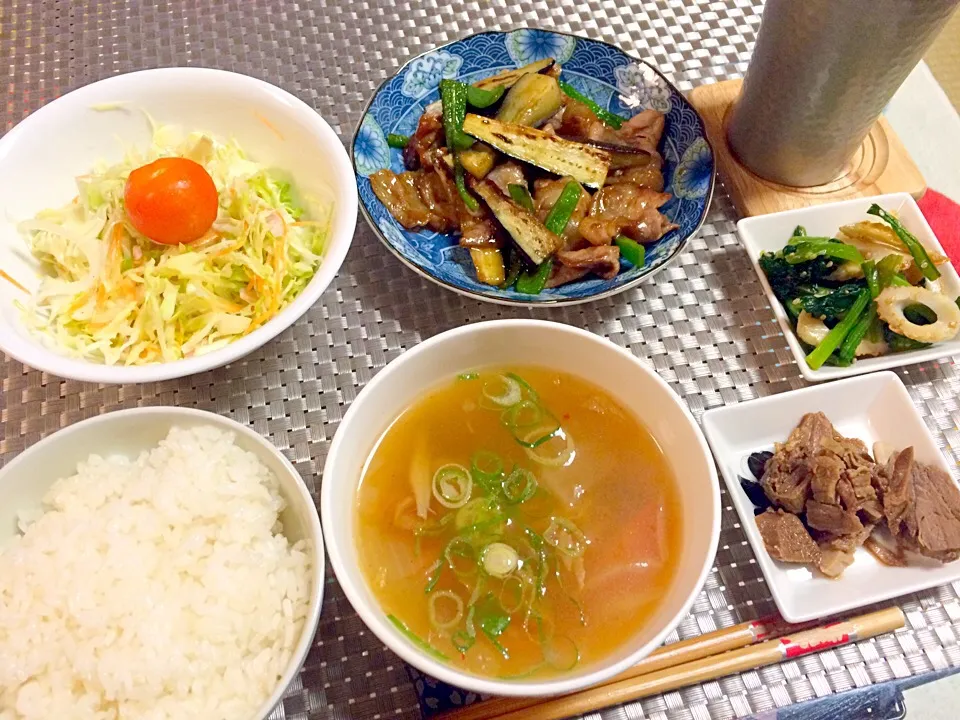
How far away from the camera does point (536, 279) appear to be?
1679mm

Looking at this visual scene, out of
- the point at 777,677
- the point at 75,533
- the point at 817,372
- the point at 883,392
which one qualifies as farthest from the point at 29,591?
the point at 883,392

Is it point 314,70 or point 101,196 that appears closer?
point 101,196

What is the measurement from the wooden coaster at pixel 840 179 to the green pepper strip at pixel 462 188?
739mm

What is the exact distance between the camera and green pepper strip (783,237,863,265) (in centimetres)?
168

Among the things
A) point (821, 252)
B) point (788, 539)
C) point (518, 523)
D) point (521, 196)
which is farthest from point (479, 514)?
point (821, 252)

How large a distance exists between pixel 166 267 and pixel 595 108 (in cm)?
126

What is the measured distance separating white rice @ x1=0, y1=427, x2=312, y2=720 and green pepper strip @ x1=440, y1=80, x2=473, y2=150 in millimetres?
993

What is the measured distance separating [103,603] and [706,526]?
1.04 m

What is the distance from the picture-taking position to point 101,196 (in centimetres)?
168

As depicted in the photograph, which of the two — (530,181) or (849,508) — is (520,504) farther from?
(530,181)

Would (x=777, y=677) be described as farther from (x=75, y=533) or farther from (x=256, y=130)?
(x=256, y=130)

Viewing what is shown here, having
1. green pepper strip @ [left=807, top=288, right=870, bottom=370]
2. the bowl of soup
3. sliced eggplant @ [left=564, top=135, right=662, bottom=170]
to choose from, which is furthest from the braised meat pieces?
sliced eggplant @ [left=564, top=135, right=662, bottom=170]

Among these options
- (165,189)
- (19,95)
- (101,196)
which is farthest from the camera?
(19,95)

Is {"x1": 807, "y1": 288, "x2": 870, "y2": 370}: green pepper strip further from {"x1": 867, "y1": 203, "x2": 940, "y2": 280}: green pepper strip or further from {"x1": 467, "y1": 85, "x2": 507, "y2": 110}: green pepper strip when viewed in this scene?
{"x1": 467, "y1": 85, "x2": 507, "y2": 110}: green pepper strip
